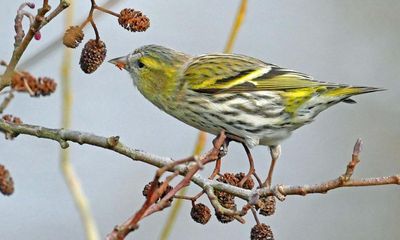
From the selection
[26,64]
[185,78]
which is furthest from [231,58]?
[26,64]

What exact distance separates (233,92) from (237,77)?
98 millimetres

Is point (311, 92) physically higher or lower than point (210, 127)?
higher

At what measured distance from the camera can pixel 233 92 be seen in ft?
11.7

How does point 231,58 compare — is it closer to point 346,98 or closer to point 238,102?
point 238,102

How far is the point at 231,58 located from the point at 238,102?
252mm

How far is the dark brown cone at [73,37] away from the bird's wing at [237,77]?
132 cm

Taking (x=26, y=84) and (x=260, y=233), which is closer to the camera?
(x=26, y=84)

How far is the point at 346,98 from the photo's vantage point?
3.43m

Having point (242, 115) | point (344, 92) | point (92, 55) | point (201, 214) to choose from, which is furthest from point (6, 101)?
point (344, 92)

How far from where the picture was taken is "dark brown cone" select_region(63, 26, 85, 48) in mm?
2270

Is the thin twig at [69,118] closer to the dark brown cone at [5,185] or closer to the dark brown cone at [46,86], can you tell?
the dark brown cone at [5,185]

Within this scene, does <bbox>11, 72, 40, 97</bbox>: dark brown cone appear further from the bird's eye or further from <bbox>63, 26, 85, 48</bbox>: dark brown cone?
the bird's eye

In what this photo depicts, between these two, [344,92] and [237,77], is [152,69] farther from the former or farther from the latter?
[344,92]

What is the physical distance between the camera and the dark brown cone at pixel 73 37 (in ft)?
7.45
